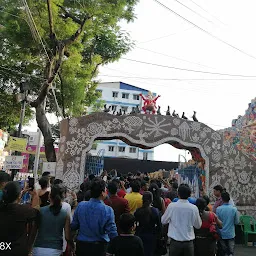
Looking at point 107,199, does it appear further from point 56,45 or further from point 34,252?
point 56,45

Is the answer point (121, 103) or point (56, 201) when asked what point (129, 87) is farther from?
point (56, 201)

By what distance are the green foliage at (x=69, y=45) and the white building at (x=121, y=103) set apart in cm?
2797

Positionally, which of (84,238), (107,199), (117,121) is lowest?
(84,238)

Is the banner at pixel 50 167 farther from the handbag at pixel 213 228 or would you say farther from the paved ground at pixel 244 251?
the handbag at pixel 213 228

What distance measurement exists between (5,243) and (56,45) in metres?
9.06

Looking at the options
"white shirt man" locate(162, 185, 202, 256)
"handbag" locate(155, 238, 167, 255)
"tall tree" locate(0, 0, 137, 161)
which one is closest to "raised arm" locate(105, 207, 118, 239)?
"white shirt man" locate(162, 185, 202, 256)

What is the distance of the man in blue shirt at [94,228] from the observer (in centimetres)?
371

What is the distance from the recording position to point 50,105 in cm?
1697

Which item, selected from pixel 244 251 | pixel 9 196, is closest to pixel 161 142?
pixel 244 251

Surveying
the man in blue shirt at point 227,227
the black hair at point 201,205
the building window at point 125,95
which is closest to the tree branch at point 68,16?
the man in blue shirt at point 227,227

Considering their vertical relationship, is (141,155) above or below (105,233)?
above

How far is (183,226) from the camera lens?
4.39 m

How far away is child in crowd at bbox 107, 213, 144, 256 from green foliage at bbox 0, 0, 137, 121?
23.7ft

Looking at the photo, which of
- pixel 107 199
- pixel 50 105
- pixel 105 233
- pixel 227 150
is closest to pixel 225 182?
pixel 227 150
